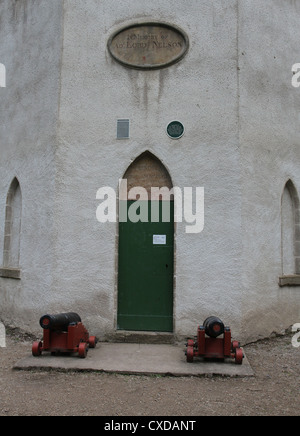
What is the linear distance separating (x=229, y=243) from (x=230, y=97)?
2593mm

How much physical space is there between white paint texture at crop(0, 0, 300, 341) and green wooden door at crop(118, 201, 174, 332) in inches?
10.2

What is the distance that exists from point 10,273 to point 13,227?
1091 millimetres

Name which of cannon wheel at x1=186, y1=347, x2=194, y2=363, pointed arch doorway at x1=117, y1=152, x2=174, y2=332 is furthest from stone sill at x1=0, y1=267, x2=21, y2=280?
cannon wheel at x1=186, y1=347, x2=194, y2=363

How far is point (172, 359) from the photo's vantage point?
5684mm

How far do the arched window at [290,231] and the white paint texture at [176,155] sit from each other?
1.41ft

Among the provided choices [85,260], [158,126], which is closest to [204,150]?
[158,126]

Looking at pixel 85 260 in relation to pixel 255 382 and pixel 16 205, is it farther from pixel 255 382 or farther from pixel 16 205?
pixel 255 382

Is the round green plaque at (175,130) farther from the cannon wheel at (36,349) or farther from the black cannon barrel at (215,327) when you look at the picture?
the cannon wheel at (36,349)

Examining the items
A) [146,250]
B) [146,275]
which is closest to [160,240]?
[146,250]

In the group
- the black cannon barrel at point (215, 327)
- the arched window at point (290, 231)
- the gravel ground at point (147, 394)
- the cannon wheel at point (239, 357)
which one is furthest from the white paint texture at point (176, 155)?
the gravel ground at point (147, 394)

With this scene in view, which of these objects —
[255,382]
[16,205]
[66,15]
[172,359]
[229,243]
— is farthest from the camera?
[16,205]

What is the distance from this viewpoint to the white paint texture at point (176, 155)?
21.7 ft

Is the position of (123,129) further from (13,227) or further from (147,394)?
(147,394)

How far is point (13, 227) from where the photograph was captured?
816 centimetres
